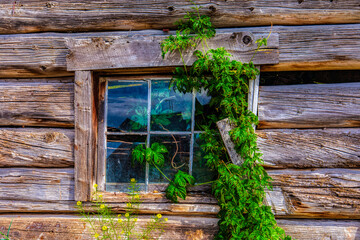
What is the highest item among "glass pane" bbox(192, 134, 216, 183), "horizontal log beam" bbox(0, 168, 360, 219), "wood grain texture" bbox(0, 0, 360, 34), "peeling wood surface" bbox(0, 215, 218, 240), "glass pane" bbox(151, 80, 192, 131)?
"wood grain texture" bbox(0, 0, 360, 34)

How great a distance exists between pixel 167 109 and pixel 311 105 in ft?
3.56

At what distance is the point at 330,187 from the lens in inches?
70.8

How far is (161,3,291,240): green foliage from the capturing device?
5.52ft

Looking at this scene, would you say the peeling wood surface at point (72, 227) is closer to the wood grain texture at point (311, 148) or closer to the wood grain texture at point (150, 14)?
the wood grain texture at point (311, 148)

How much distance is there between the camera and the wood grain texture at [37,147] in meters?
1.92

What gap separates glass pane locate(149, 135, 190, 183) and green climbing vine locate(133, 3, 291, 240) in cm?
11

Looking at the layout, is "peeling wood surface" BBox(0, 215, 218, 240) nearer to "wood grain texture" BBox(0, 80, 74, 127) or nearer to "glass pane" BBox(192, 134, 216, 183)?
"glass pane" BBox(192, 134, 216, 183)

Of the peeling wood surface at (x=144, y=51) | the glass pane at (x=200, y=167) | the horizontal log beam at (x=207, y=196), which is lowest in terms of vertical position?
the horizontal log beam at (x=207, y=196)

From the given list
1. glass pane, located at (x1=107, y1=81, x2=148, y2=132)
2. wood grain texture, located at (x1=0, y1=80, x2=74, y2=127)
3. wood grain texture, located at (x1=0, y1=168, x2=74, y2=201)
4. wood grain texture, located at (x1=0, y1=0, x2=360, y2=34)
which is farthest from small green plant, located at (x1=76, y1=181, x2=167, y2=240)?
wood grain texture, located at (x1=0, y1=0, x2=360, y2=34)

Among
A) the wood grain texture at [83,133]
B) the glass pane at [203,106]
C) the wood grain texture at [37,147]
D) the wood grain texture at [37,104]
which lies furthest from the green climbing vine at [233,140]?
the wood grain texture at [37,104]

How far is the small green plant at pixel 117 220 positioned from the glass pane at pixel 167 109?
1.78ft

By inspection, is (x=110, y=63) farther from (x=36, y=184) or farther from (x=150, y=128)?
(x=36, y=184)

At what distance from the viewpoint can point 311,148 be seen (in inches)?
71.2

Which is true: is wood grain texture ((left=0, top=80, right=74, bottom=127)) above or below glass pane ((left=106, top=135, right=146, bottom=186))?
above
